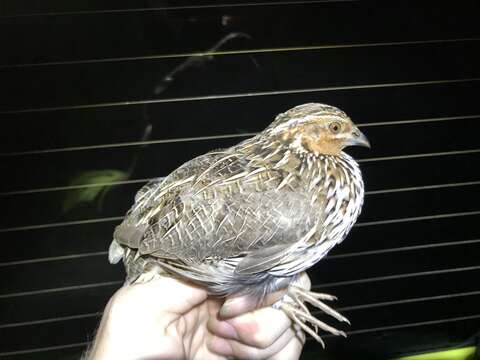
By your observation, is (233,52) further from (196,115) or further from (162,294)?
(162,294)

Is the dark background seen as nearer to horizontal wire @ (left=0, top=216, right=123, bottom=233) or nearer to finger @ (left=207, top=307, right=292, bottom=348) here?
horizontal wire @ (left=0, top=216, right=123, bottom=233)

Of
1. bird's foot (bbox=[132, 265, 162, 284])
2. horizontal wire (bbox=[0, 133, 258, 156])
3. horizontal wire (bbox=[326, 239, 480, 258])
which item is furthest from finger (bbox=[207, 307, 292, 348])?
horizontal wire (bbox=[326, 239, 480, 258])

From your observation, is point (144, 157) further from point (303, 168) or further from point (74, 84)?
point (303, 168)

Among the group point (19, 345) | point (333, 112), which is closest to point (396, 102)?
point (333, 112)

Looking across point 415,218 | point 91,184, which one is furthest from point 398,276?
point 91,184

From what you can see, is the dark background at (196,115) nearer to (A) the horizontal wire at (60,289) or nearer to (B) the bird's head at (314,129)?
(A) the horizontal wire at (60,289)
